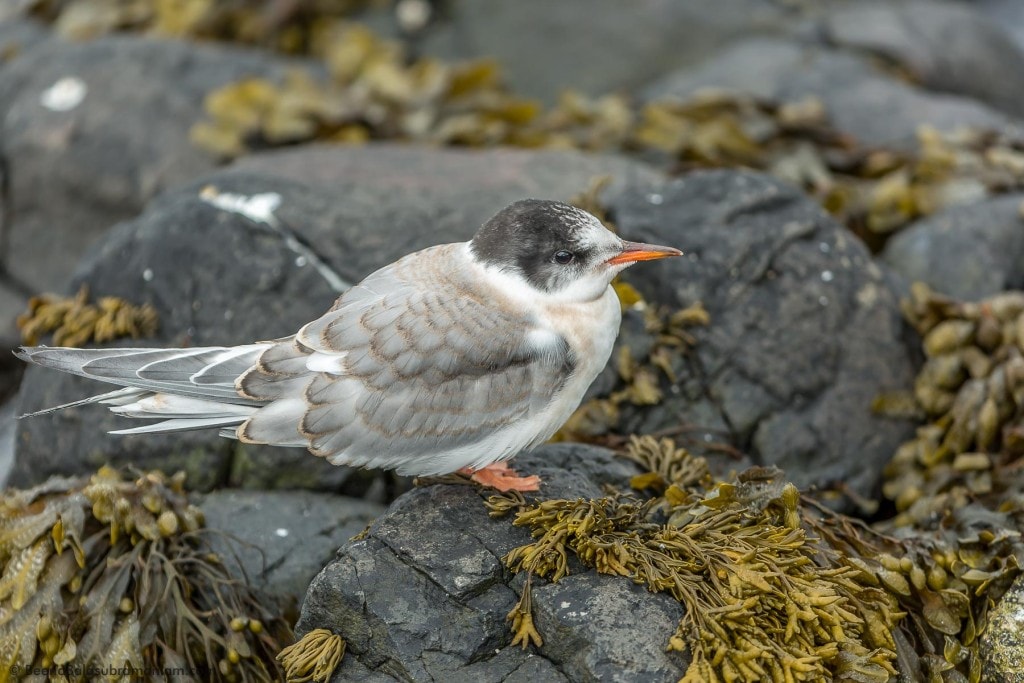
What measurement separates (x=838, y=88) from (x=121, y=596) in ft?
24.6

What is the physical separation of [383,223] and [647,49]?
5292 millimetres

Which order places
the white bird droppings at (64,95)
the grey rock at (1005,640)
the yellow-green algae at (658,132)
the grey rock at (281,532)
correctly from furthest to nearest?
1. the white bird droppings at (64,95)
2. the yellow-green algae at (658,132)
3. the grey rock at (281,532)
4. the grey rock at (1005,640)

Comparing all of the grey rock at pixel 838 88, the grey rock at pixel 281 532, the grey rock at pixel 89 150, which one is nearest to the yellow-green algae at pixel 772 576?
the grey rock at pixel 281 532

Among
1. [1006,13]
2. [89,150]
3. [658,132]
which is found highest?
[89,150]

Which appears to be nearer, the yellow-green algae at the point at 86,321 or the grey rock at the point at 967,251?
the yellow-green algae at the point at 86,321

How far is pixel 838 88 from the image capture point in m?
9.39

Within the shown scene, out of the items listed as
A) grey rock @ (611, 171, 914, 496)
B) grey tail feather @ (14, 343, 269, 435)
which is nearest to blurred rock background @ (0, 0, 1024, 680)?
grey rock @ (611, 171, 914, 496)

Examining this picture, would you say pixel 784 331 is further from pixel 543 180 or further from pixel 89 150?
pixel 89 150

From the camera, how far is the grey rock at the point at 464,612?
3.79 m

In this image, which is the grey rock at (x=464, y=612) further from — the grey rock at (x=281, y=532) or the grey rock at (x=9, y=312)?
the grey rock at (x=9, y=312)

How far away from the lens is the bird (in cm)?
423

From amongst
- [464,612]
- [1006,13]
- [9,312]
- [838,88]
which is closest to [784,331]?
[464,612]

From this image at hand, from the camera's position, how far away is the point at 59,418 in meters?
5.87

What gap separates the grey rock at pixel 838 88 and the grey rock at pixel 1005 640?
516 cm
